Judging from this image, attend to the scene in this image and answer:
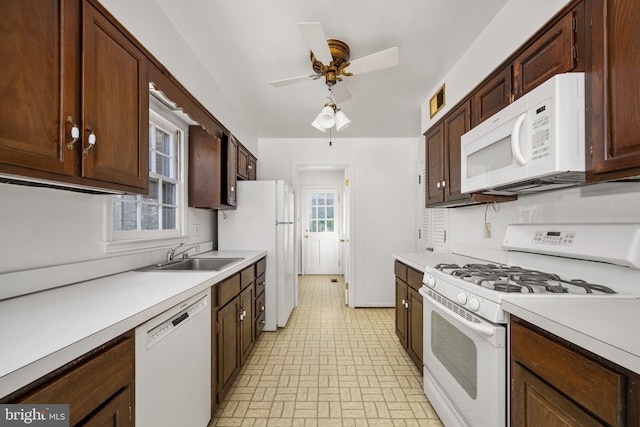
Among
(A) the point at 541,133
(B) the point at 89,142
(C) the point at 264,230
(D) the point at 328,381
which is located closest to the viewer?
(B) the point at 89,142

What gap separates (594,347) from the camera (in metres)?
0.71

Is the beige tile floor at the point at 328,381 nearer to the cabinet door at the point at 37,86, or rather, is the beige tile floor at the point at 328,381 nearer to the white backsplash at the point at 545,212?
the white backsplash at the point at 545,212

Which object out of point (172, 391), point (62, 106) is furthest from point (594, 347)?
point (62, 106)

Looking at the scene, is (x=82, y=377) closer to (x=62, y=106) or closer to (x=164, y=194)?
(x=62, y=106)

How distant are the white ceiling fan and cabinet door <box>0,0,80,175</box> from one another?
0.97 metres

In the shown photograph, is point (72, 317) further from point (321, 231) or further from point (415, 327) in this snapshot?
point (321, 231)

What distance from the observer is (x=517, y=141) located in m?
1.28

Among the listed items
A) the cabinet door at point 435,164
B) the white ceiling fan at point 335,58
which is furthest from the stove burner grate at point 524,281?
the white ceiling fan at point 335,58

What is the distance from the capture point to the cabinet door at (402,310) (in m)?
2.41

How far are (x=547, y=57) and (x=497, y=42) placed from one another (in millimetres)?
479

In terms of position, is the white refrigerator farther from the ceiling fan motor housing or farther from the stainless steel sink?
the ceiling fan motor housing

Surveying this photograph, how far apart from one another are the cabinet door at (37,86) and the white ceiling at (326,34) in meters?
0.84

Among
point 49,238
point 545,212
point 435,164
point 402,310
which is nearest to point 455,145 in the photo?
point 435,164

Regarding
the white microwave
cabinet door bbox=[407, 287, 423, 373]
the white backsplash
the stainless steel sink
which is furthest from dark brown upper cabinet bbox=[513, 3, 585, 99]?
the stainless steel sink
